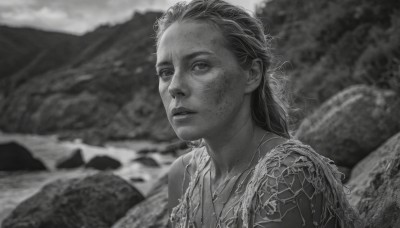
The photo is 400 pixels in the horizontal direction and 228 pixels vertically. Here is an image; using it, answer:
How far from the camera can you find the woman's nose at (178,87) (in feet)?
6.53

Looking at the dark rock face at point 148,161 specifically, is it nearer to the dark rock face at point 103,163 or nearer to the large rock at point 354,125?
the dark rock face at point 103,163

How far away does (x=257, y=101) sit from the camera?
223 cm

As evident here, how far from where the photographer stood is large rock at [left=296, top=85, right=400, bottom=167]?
5520mm

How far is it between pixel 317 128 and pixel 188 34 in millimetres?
4358

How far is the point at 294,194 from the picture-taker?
5.54 ft

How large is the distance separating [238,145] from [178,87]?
46cm

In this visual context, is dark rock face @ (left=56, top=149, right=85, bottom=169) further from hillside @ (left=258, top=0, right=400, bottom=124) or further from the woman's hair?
the woman's hair

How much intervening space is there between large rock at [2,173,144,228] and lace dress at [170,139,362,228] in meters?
3.78

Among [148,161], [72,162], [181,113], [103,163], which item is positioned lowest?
[148,161]

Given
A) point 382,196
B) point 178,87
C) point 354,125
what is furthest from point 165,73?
point 354,125

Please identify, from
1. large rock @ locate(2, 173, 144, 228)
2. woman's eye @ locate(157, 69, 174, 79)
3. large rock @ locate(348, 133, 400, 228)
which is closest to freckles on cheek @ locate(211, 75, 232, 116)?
woman's eye @ locate(157, 69, 174, 79)

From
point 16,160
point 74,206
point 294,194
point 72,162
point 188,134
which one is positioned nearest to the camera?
point 294,194

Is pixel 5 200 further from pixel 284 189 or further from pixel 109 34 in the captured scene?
pixel 109 34

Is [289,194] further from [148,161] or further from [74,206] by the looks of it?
[148,161]
